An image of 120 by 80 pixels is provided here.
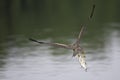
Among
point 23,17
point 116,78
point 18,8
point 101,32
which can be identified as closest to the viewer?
point 116,78

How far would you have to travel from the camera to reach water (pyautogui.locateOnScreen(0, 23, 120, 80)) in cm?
2867

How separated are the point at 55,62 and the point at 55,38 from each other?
10.8 m

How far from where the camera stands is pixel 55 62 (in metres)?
32.7

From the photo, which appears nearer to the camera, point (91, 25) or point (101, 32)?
point (101, 32)

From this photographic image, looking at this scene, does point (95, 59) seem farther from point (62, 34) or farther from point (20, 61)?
point (62, 34)

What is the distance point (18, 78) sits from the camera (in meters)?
28.1

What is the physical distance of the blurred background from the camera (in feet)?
97.5

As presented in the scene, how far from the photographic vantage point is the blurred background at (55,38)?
29703 millimetres

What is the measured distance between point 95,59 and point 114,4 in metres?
38.8

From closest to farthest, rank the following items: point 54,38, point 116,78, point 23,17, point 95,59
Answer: point 116,78 < point 95,59 < point 54,38 < point 23,17

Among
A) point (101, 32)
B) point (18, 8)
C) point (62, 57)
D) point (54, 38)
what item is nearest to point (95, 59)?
point (62, 57)

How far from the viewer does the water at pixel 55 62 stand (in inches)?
1129

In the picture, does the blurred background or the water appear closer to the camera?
the water

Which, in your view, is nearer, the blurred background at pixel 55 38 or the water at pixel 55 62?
the water at pixel 55 62
